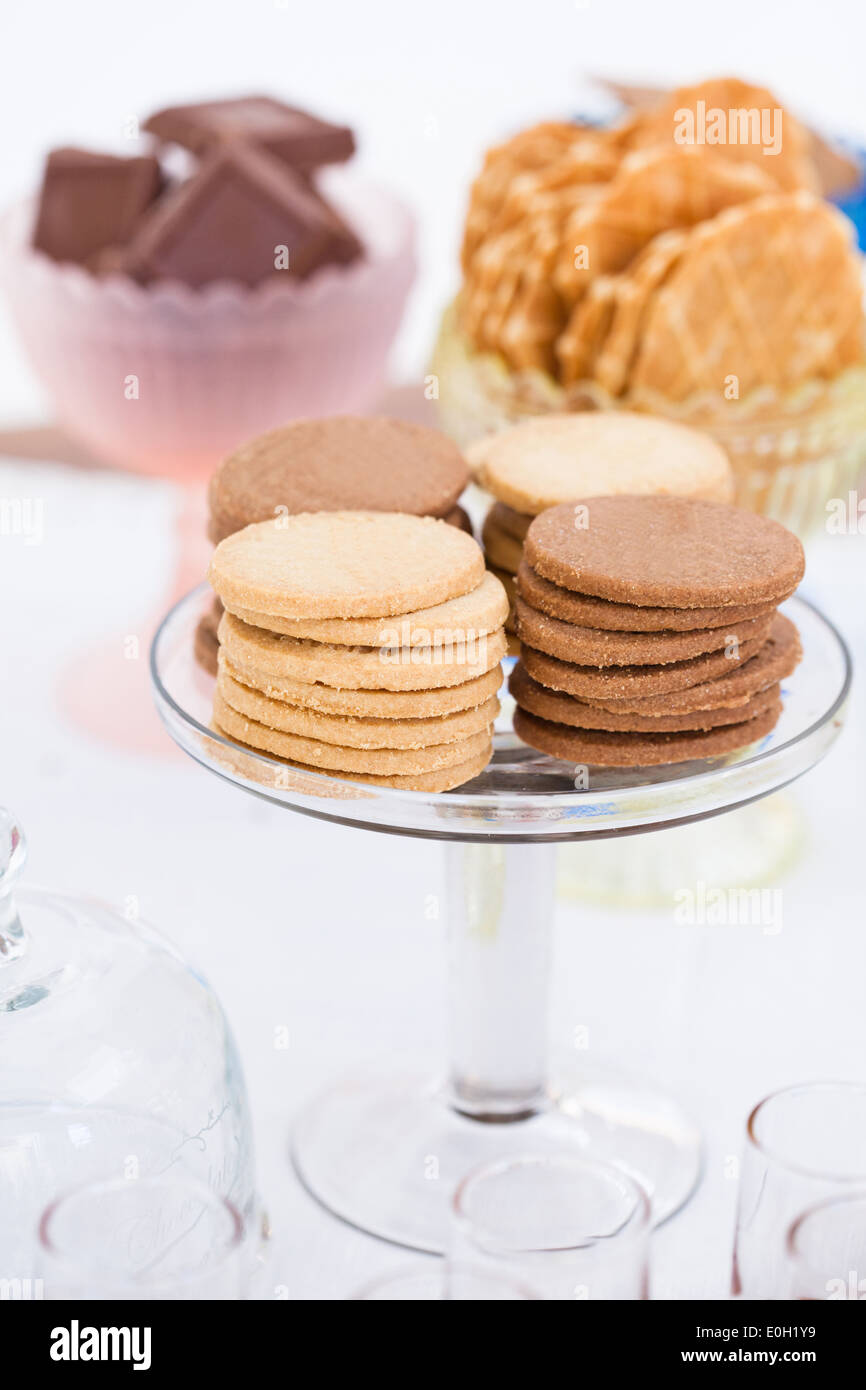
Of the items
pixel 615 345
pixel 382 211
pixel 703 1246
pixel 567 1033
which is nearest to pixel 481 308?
pixel 615 345

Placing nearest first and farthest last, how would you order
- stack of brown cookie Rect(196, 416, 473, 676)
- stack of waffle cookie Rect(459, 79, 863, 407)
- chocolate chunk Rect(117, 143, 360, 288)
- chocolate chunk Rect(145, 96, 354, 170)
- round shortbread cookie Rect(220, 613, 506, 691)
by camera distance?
round shortbread cookie Rect(220, 613, 506, 691), stack of brown cookie Rect(196, 416, 473, 676), stack of waffle cookie Rect(459, 79, 863, 407), chocolate chunk Rect(117, 143, 360, 288), chocolate chunk Rect(145, 96, 354, 170)

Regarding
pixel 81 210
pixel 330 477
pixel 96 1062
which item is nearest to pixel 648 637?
pixel 330 477

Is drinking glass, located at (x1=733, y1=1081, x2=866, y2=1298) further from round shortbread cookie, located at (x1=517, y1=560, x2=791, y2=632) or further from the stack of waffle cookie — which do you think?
the stack of waffle cookie

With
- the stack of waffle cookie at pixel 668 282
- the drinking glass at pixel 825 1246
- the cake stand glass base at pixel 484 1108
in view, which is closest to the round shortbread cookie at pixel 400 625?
the cake stand glass base at pixel 484 1108

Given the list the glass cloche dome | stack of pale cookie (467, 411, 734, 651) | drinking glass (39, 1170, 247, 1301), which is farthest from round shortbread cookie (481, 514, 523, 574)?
drinking glass (39, 1170, 247, 1301)

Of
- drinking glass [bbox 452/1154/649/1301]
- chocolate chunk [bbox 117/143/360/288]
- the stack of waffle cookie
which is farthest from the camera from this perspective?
chocolate chunk [bbox 117/143/360/288]

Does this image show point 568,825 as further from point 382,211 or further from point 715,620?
point 382,211

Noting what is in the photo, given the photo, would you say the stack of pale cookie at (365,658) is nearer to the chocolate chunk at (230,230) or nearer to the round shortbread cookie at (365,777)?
the round shortbread cookie at (365,777)
